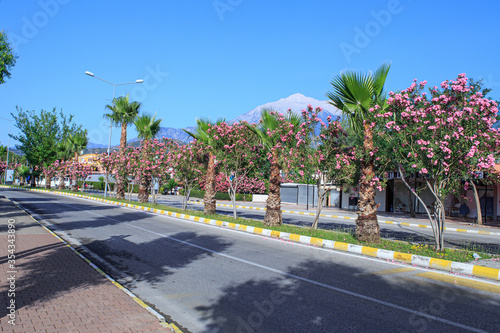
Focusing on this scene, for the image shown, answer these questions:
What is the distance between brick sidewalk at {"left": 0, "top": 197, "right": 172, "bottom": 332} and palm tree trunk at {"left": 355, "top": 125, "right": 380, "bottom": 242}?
768 centimetres

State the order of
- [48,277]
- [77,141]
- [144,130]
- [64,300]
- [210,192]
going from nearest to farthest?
[64,300], [48,277], [210,192], [144,130], [77,141]

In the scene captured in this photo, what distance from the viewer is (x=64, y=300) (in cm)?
510

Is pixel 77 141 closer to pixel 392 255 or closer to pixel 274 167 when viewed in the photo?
pixel 274 167

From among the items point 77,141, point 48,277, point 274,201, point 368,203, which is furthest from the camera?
point 77,141

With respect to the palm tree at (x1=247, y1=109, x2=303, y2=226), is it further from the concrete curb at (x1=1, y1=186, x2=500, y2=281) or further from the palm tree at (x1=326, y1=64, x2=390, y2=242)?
the palm tree at (x1=326, y1=64, x2=390, y2=242)

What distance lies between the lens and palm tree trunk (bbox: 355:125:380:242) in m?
10.9

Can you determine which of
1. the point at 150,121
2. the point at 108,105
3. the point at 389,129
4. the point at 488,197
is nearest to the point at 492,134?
the point at 389,129

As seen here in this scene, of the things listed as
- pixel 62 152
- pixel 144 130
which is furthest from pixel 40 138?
pixel 144 130

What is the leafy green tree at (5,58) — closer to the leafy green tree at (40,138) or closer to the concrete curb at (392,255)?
the concrete curb at (392,255)

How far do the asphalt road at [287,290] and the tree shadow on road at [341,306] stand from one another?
0.5 inches

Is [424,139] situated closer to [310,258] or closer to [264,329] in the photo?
[310,258]

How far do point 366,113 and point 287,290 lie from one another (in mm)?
6994

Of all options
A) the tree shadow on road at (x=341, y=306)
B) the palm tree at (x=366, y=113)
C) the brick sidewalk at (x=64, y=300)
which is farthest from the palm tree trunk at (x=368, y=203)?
the brick sidewalk at (x=64, y=300)

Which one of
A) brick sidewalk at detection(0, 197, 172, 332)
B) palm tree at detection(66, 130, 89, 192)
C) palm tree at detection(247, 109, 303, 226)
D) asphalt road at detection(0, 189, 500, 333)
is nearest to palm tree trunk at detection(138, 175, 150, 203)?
palm tree at detection(247, 109, 303, 226)
